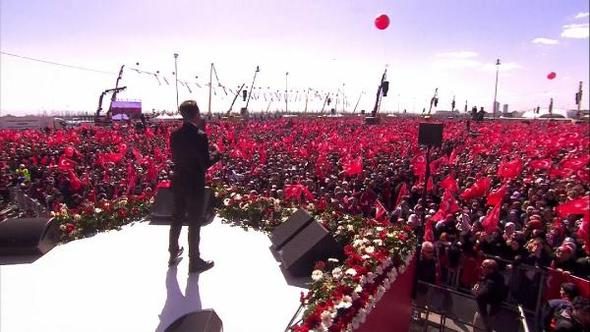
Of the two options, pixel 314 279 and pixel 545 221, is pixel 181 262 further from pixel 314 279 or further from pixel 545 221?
pixel 545 221

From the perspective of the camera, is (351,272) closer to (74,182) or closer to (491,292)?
(491,292)

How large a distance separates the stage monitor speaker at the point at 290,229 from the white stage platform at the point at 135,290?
0.21 m

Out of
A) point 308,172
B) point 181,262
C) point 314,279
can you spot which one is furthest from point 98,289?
point 308,172

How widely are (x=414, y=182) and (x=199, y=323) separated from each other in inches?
472

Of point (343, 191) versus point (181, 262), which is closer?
point (181, 262)

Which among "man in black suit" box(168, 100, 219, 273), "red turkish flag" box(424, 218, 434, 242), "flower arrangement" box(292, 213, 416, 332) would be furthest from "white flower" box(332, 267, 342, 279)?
"red turkish flag" box(424, 218, 434, 242)

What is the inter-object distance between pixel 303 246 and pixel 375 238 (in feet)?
3.53

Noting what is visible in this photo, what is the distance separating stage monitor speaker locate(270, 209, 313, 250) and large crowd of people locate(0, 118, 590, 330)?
3.98 ft

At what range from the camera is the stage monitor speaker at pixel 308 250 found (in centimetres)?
498

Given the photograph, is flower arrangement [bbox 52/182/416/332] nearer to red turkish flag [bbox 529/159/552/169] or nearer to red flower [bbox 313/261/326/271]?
red flower [bbox 313/261/326/271]

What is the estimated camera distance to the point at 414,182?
46.8 ft

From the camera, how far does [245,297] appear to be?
4.35m

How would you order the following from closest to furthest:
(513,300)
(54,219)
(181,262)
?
(181,262)
(54,219)
(513,300)

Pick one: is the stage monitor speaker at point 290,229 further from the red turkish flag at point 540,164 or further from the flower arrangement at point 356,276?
the red turkish flag at point 540,164
